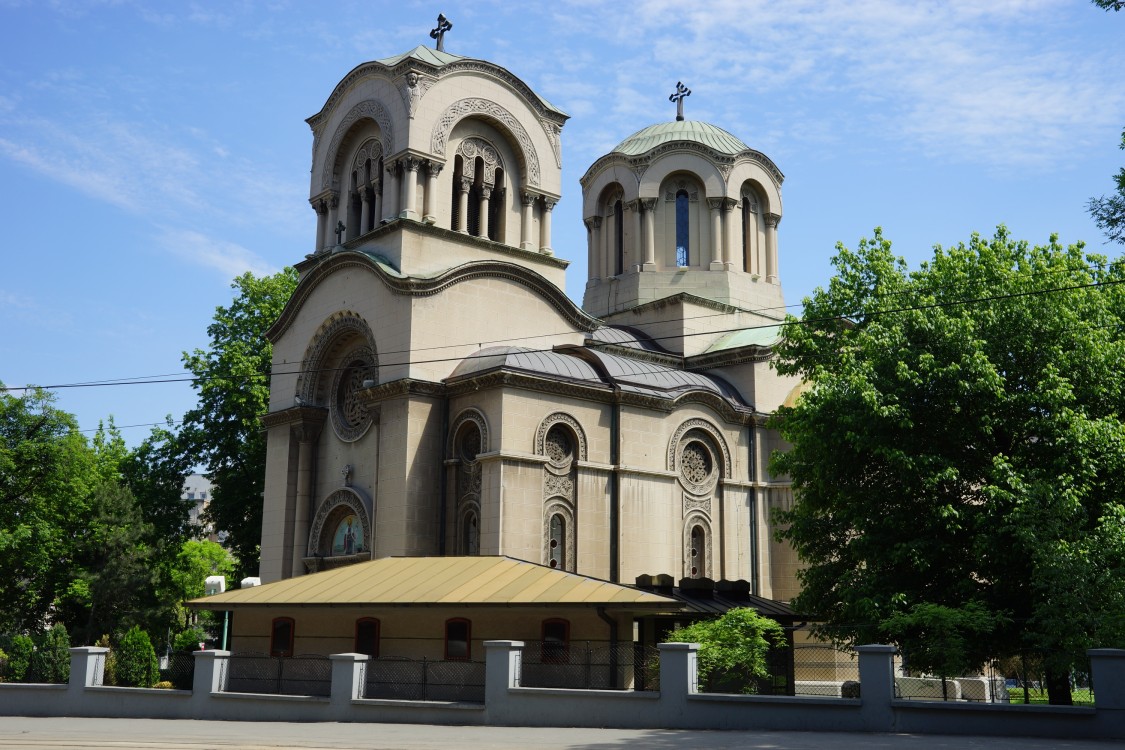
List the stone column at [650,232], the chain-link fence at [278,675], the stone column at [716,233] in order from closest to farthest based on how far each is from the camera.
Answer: the chain-link fence at [278,675] < the stone column at [716,233] < the stone column at [650,232]

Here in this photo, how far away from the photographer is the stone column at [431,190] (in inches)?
1121

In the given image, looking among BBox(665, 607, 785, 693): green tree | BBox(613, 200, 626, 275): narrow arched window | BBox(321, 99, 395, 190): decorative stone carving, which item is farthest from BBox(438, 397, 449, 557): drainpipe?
BBox(613, 200, 626, 275): narrow arched window

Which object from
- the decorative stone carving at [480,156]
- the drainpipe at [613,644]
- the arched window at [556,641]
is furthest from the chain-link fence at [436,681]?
the decorative stone carving at [480,156]

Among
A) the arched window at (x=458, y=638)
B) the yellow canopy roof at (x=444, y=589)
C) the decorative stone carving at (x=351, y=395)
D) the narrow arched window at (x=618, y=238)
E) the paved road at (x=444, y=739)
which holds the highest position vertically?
the narrow arched window at (x=618, y=238)

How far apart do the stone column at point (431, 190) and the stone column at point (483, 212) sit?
1510 millimetres

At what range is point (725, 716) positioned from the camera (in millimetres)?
15234

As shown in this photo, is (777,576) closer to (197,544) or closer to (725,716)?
(725,716)

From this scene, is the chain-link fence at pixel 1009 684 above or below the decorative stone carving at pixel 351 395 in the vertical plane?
below

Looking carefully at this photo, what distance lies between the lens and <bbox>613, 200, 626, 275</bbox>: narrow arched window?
3519 cm

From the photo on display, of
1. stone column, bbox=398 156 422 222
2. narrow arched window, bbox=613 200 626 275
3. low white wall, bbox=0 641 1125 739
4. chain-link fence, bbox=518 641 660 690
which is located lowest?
low white wall, bbox=0 641 1125 739

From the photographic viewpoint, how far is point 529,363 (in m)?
25.6

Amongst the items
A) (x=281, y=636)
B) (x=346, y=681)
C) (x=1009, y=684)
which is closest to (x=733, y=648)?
(x=1009, y=684)

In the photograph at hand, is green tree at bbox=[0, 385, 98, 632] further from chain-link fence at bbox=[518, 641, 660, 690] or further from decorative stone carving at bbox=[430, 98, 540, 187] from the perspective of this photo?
chain-link fence at bbox=[518, 641, 660, 690]

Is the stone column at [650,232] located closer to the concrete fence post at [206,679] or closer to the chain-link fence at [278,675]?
the chain-link fence at [278,675]
